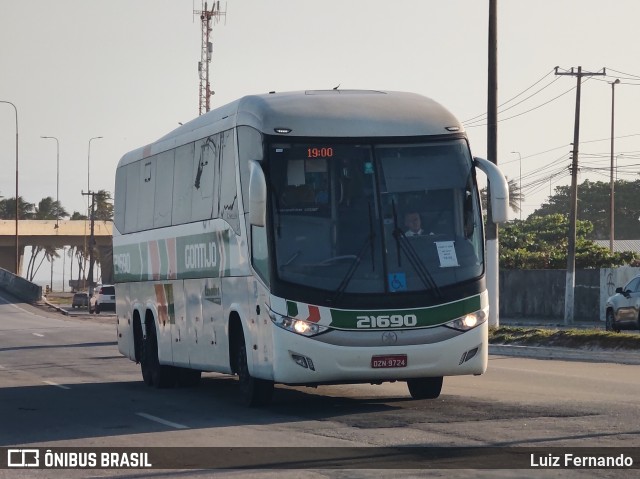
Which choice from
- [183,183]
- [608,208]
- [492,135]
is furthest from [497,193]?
[608,208]

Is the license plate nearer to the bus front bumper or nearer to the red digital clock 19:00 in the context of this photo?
the bus front bumper

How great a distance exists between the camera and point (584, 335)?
29.8m

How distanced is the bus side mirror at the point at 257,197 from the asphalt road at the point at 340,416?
2368 millimetres

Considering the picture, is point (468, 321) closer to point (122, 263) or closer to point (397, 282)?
point (397, 282)

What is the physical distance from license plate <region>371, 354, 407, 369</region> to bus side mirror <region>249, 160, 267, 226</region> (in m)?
2.08

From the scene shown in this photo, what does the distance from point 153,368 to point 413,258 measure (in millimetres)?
7816

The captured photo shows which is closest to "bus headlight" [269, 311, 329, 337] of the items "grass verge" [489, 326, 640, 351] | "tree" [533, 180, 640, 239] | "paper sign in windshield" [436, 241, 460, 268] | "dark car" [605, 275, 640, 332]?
"paper sign in windshield" [436, 241, 460, 268]

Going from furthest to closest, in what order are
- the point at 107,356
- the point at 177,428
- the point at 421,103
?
1. the point at 107,356
2. the point at 421,103
3. the point at 177,428

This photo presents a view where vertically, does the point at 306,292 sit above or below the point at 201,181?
below

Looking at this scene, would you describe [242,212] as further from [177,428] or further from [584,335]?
[584,335]

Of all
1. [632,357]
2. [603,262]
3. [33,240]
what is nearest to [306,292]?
[632,357]

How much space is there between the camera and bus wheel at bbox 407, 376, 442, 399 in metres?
17.5

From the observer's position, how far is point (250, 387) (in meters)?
17.1

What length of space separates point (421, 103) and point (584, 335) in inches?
561
